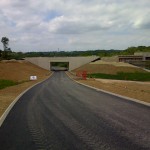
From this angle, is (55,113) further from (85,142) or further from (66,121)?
(85,142)

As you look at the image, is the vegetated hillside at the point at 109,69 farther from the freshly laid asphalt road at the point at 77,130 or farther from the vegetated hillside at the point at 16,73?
the freshly laid asphalt road at the point at 77,130

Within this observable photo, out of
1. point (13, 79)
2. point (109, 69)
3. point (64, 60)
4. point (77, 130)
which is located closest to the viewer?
point (77, 130)

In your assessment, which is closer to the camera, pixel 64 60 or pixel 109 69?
pixel 109 69

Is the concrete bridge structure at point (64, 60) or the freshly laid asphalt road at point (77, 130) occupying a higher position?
the freshly laid asphalt road at point (77, 130)

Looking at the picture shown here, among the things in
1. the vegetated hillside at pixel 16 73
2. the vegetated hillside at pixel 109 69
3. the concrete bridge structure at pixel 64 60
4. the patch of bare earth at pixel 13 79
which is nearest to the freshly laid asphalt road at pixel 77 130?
the patch of bare earth at pixel 13 79

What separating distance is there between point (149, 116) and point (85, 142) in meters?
5.60

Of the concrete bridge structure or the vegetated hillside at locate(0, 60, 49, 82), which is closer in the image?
the vegetated hillside at locate(0, 60, 49, 82)

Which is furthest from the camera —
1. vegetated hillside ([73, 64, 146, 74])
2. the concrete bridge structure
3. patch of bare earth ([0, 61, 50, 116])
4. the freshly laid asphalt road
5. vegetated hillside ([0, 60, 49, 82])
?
the concrete bridge structure

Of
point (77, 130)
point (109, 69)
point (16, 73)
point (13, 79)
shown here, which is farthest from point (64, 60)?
point (77, 130)

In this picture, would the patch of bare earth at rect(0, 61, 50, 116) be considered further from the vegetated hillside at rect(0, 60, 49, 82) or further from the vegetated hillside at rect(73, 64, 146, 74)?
the vegetated hillside at rect(73, 64, 146, 74)

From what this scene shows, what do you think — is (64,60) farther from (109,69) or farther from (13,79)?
(13,79)

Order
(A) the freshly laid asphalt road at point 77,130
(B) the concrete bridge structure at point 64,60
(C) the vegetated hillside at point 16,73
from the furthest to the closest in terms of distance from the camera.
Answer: (B) the concrete bridge structure at point 64,60 → (C) the vegetated hillside at point 16,73 → (A) the freshly laid asphalt road at point 77,130

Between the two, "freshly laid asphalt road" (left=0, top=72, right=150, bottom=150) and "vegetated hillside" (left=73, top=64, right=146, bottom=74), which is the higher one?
"freshly laid asphalt road" (left=0, top=72, right=150, bottom=150)

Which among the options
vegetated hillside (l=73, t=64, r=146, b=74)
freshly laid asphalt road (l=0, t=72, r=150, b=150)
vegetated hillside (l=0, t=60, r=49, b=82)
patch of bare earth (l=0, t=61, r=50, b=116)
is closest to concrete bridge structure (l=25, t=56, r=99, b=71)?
vegetated hillside (l=73, t=64, r=146, b=74)
